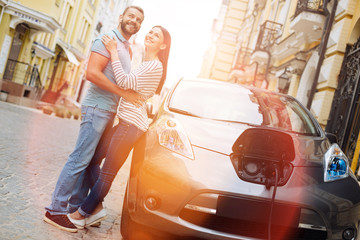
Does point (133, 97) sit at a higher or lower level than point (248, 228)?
higher

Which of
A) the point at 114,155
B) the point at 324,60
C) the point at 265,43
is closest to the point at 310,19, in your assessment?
the point at 324,60

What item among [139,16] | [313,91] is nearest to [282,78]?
[313,91]

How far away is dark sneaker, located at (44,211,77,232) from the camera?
348 cm

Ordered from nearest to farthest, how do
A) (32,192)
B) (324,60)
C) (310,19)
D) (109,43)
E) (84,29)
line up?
(109,43), (32,192), (324,60), (310,19), (84,29)

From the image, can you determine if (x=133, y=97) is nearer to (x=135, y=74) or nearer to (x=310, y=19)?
(x=135, y=74)

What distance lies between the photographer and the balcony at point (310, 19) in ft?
39.0

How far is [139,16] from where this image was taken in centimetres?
350

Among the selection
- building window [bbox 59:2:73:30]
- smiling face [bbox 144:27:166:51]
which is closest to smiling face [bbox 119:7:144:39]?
smiling face [bbox 144:27:166:51]

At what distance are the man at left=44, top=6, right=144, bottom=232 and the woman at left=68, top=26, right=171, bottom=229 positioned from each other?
85 mm

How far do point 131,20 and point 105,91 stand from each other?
60cm

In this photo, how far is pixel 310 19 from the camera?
1195cm

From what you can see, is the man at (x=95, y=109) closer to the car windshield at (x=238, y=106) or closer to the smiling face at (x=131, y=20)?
the smiling face at (x=131, y=20)

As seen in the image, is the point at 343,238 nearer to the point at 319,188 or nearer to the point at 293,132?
the point at 319,188

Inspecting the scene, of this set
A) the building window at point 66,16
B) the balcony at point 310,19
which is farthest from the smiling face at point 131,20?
the building window at point 66,16
